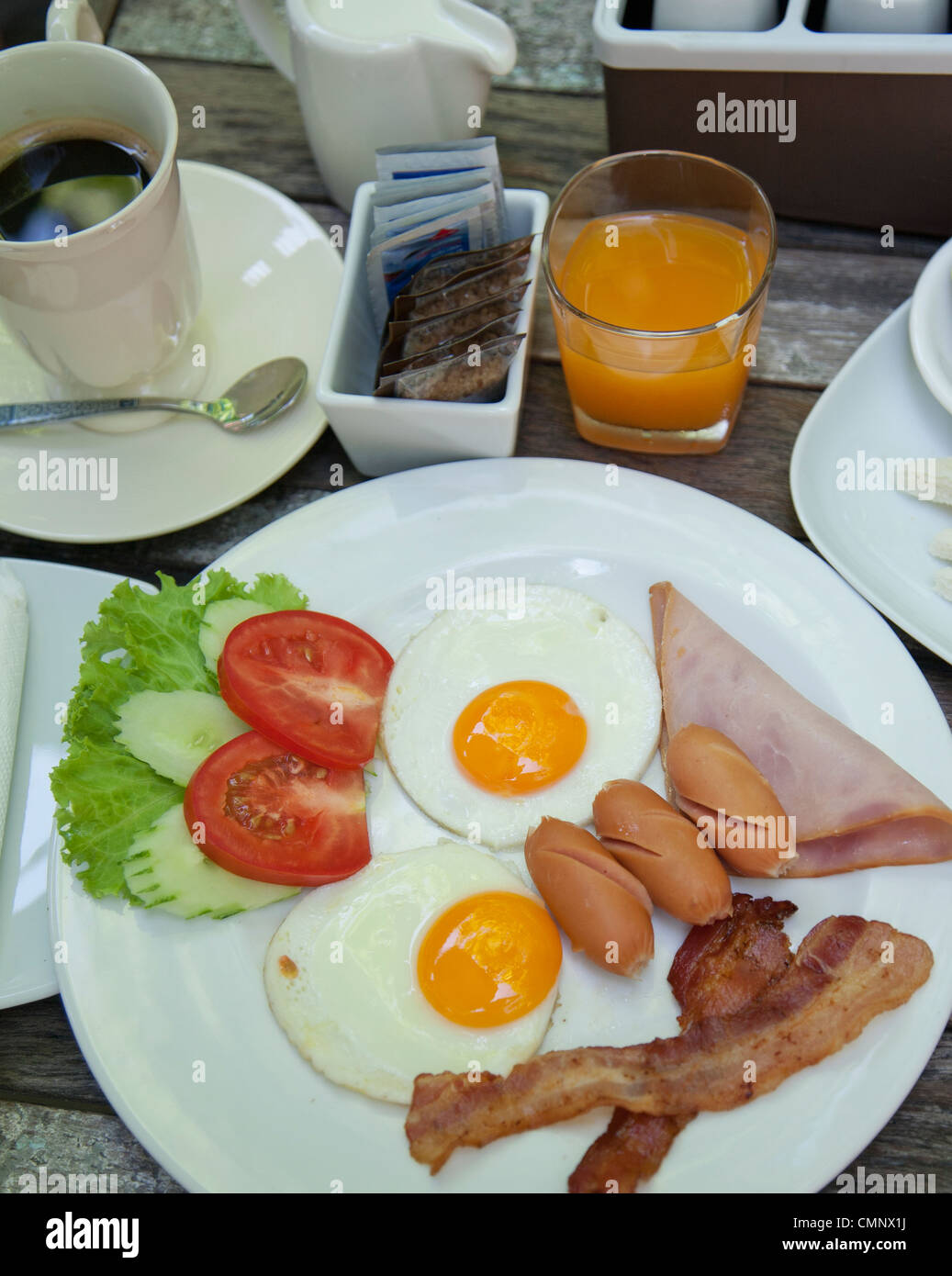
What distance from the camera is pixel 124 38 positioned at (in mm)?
2373

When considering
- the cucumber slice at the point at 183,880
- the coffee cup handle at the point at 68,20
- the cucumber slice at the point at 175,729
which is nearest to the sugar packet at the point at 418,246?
the coffee cup handle at the point at 68,20

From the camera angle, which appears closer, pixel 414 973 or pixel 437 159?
pixel 414 973

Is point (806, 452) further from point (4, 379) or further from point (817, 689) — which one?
point (4, 379)

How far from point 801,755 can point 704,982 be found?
0.36m

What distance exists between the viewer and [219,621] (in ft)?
5.39

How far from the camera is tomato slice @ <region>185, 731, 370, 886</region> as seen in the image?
1476 millimetres

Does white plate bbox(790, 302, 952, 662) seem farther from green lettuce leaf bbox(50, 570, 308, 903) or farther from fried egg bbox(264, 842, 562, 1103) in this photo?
green lettuce leaf bbox(50, 570, 308, 903)

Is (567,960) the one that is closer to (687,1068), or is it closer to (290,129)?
(687,1068)

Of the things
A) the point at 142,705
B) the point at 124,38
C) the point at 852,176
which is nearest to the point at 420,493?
the point at 142,705

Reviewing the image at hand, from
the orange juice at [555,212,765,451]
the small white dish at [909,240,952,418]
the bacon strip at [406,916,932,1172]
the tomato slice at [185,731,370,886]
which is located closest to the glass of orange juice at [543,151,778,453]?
the orange juice at [555,212,765,451]

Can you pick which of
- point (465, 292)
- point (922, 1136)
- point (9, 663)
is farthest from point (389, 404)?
point (922, 1136)

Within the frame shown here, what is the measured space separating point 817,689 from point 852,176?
989mm

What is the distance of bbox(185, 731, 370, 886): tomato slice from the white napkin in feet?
1.03

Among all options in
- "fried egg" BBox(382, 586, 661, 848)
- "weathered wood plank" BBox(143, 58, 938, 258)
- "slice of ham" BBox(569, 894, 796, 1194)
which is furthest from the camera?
"weathered wood plank" BBox(143, 58, 938, 258)
